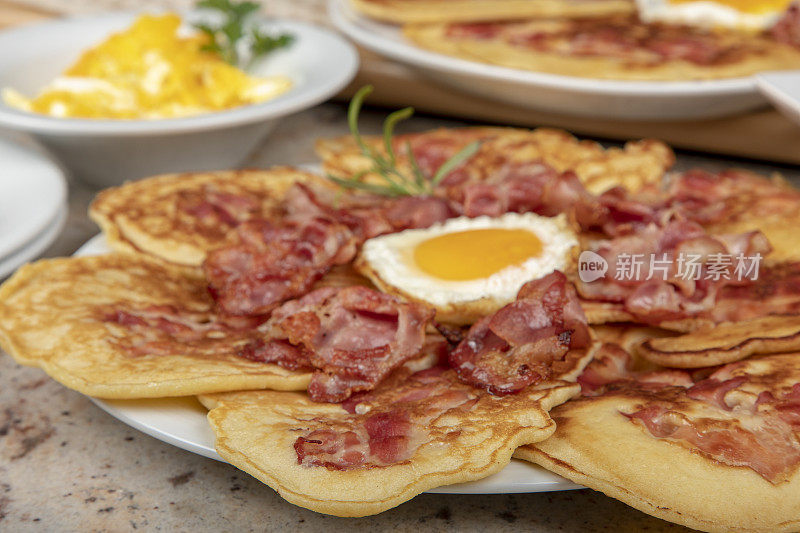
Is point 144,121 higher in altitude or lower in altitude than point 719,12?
lower

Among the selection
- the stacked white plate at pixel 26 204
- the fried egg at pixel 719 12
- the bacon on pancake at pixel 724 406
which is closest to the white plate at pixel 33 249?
the stacked white plate at pixel 26 204

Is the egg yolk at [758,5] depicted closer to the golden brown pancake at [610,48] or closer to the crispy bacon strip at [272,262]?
the golden brown pancake at [610,48]

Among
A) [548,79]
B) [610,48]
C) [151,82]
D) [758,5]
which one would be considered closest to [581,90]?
[548,79]

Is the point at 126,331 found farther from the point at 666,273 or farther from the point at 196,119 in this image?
the point at 666,273

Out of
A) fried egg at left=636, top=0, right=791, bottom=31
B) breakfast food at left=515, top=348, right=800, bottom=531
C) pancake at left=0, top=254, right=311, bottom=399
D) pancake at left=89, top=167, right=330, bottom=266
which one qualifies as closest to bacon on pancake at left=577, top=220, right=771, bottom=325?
breakfast food at left=515, top=348, right=800, bottom=531

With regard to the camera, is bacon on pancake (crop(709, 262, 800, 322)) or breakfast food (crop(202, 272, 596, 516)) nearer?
breakfast food (crop(202, 272, 596, 516))

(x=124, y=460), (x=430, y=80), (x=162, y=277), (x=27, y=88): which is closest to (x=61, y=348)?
(x=124, y=460)
